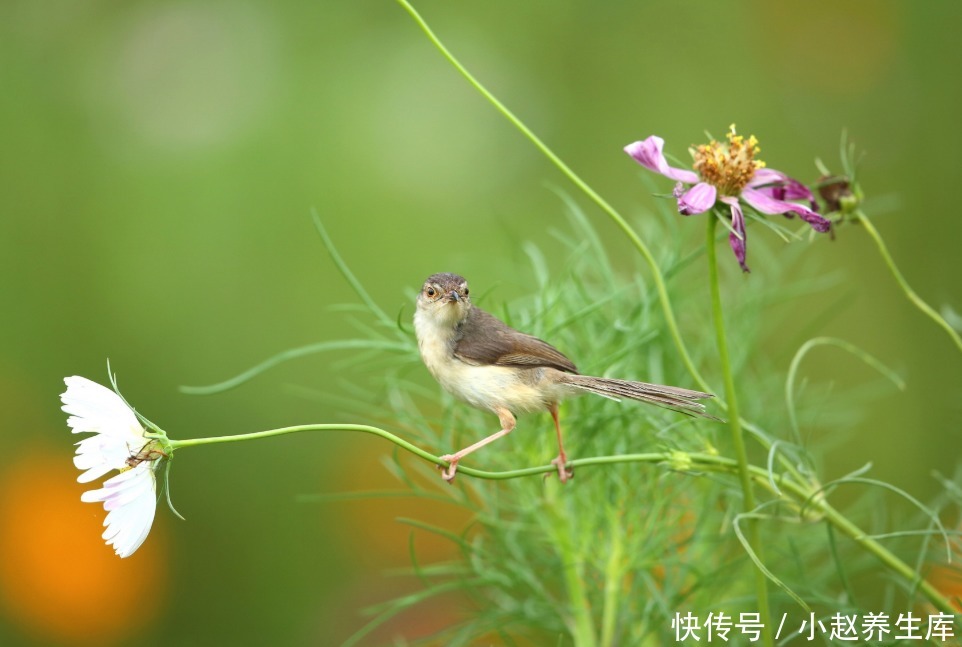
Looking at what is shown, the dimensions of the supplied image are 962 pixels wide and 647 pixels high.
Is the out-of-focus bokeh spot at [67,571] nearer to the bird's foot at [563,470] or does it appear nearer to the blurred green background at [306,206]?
the blurred green background at [306,206]

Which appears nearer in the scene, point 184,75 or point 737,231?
point 737,231

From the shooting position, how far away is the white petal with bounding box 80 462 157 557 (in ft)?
1.53

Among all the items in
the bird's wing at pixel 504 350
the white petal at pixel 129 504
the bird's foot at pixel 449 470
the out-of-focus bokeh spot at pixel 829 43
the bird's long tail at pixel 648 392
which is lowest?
the white petal at pixel 129 504

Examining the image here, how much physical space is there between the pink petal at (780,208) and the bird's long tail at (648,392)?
0.11m

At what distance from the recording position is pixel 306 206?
175 cm

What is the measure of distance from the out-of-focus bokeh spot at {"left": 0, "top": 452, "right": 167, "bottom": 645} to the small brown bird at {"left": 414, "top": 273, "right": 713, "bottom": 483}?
0.90 metres

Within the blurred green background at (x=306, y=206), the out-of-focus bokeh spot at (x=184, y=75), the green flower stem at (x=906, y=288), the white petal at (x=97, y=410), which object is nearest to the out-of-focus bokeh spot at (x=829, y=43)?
the blurred green background at (x=306, y=206)

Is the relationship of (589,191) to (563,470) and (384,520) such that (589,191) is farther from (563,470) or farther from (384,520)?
(384,520)

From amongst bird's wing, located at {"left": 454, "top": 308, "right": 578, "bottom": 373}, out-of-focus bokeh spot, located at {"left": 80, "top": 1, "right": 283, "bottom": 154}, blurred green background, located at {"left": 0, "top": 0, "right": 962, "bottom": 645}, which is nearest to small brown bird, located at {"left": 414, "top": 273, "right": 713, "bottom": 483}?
bird's wing, located at {"left": 454, "top": 308, "right": 578, "bottom": 373}

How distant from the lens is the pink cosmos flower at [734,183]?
22.7 inches

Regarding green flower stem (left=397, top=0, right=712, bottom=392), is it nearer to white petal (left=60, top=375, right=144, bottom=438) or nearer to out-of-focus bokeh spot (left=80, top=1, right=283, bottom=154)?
white petal (left=60, top=375, right=144, bottom=438)

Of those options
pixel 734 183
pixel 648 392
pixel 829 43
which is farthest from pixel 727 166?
pixel 829 43

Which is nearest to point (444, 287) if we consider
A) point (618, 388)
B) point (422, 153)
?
point (618, 388)

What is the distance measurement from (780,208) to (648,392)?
0.12m
